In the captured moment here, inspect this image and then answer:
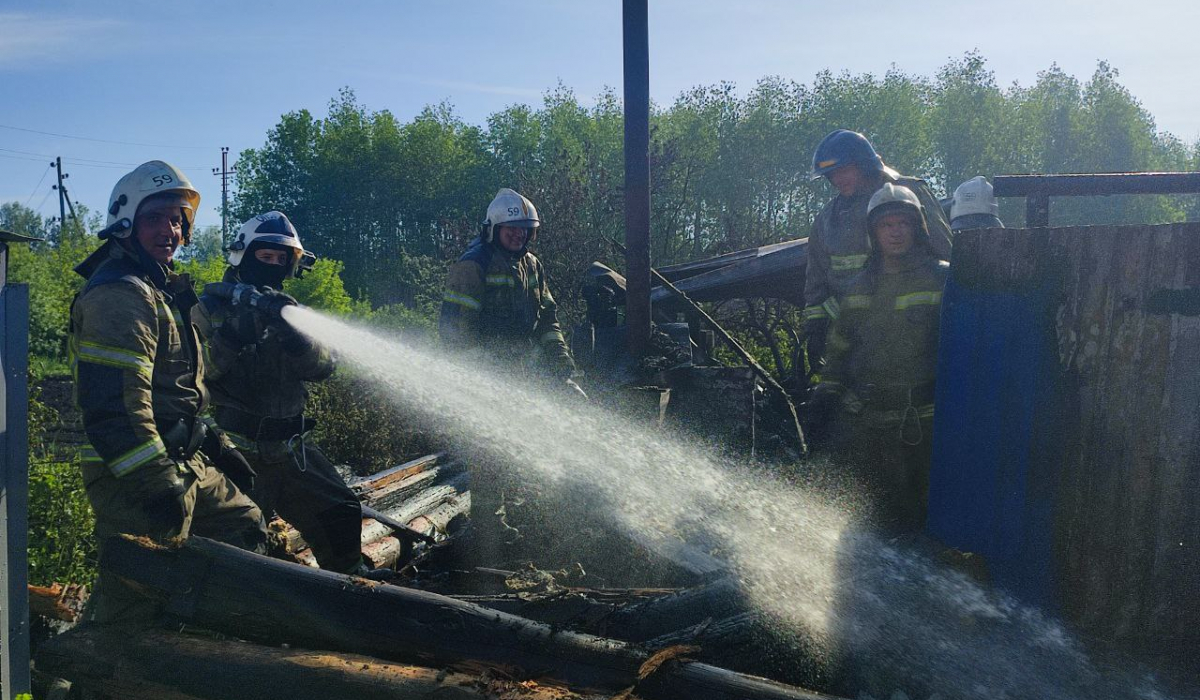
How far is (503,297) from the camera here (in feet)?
19.4

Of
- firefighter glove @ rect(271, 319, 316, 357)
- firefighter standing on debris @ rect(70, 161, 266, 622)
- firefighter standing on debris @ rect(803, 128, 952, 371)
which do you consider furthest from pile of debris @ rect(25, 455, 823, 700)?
firefighter standing on debris @ rect(803, 128, 952, 371)

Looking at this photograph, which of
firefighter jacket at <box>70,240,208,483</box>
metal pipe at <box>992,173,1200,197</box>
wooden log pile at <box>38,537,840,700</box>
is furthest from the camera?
metal pipe at <box>992,173,1200,197</box>

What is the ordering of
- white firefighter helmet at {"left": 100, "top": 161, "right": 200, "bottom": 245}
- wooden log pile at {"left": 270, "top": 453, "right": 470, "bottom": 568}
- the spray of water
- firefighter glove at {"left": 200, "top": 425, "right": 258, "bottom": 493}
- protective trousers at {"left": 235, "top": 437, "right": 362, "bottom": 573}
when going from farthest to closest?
wooden log pile at {"left": 270, "top": 453, "right": 470, "bottom": 568} < protective trousers at {"left": 235, "top": 437, "right": 362, "bottom": 573} < firefighter glove at {"left": 200, "top": 425, "right": 258, "bottom": 493} < white firefighter helmet at {"left": 100, "top": 161, "right": 200, "bottom": 245} < the spray of water

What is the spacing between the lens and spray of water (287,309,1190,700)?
2.86m

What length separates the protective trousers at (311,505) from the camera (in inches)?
175

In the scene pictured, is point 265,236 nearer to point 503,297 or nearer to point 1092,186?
point 503,297

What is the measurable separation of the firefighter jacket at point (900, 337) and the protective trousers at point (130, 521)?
3.43 metres

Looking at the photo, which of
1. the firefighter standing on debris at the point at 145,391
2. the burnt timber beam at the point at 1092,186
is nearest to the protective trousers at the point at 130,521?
the firefighter standing on debris at the point at 145,391

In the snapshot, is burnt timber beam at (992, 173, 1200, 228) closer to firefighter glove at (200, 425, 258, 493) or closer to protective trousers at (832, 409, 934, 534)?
protective trousers at (832, 409, 934, 534)

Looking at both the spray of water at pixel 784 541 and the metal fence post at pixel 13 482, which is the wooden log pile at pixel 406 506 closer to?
Answer: the spray of water at pixel 784 541

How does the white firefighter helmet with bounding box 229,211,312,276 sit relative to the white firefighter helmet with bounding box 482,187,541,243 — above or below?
below

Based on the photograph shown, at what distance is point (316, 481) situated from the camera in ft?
14.7

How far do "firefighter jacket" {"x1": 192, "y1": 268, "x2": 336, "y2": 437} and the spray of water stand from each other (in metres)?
0.15

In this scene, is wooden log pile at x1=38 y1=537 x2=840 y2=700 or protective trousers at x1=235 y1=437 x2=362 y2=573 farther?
protective trousers at x1=235 y1=437 x2=362 y2=573
